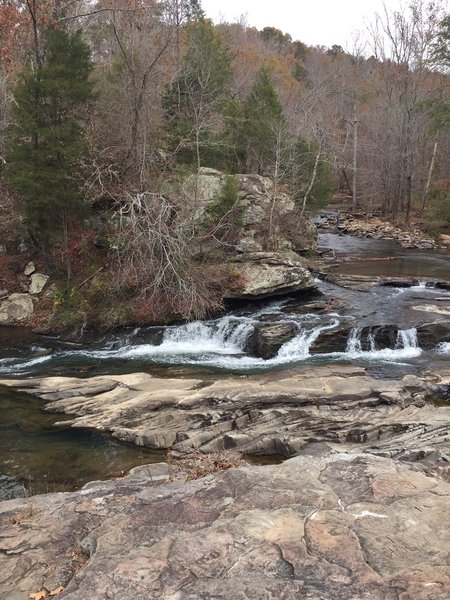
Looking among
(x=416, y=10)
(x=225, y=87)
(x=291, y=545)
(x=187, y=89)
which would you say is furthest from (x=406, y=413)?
(x=416, y=10)

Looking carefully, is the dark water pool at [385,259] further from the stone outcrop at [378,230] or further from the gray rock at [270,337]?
the gray rock at [270,337]

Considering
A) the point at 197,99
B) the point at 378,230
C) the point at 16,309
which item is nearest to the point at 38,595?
the point at 16,309

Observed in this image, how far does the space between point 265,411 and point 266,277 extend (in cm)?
776

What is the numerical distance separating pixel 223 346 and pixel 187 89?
41.9ft

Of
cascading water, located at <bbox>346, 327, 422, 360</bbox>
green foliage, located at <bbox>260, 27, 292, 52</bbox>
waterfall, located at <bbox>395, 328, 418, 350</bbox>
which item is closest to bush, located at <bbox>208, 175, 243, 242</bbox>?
cascading water, located at <bbox>346, 327, 422, 360</bbox>

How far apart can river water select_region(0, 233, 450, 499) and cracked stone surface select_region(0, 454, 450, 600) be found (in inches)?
122

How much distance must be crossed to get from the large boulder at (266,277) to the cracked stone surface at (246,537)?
10267 mm

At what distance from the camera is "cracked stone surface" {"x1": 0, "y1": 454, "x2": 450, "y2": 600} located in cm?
386

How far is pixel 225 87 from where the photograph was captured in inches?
1019

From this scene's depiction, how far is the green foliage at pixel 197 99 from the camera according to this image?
19.0m

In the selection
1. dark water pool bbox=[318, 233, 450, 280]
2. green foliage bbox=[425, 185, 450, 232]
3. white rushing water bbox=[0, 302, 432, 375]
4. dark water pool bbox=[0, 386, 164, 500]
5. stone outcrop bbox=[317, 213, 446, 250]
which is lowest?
dark water pool bbox=[0, 386, 164, 500]

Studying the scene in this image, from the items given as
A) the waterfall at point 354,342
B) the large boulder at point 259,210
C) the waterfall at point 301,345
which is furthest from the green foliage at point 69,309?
the waterfall at point 354,342

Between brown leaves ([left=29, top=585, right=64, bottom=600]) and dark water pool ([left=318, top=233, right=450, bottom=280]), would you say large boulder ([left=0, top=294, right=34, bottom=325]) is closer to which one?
dark water pool ([left=318, top=233, right=450, bottom=280])

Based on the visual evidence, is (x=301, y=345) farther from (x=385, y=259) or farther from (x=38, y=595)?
(x=385, y=259)
